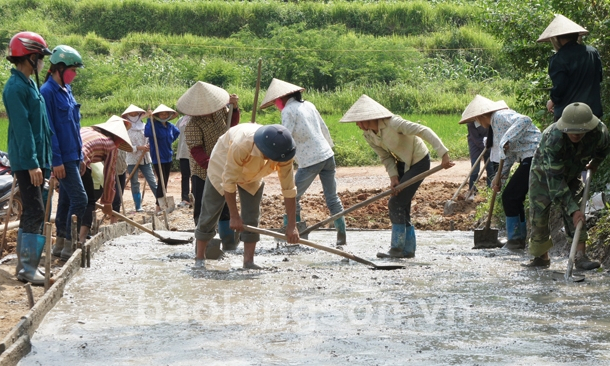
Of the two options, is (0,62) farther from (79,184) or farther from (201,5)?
(79,184)

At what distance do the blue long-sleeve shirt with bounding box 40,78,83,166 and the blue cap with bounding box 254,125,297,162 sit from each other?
77.5 inches

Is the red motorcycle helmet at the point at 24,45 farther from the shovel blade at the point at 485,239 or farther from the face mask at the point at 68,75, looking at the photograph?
the shovel blade at the point at 485,239

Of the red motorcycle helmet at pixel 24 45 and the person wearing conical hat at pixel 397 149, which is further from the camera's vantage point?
the person wearing conical hat at pixel 397 149

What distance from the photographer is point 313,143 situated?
8.59m

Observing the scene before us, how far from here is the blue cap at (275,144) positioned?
20.4ft

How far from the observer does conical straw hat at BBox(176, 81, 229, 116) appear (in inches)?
316

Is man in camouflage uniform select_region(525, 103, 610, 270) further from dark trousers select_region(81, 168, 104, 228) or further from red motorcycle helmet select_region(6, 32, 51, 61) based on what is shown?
dark trousers select_region(81, 168, 104, 228)

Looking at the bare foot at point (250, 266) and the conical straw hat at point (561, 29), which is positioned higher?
the conical straw hat at point (561, 29)

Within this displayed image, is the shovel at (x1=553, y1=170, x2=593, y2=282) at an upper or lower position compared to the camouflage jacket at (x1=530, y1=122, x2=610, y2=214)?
lower

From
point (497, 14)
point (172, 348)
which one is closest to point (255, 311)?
point (172, 348)

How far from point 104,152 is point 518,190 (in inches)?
151

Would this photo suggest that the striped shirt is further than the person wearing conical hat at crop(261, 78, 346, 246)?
No

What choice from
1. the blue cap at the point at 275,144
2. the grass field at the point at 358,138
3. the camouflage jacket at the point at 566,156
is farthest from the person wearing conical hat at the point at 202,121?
the grass field at the point at 358,138

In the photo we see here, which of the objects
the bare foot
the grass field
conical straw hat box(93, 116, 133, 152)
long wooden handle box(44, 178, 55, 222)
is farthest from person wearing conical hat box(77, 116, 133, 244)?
the grass field
